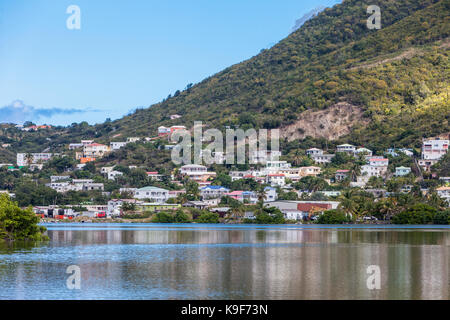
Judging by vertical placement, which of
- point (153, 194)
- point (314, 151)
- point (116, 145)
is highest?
point (116, 145)

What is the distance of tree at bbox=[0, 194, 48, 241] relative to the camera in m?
46.3

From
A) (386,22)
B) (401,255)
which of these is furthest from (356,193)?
(386,22)

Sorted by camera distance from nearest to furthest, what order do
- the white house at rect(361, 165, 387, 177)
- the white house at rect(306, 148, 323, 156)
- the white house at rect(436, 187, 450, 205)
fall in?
the white house at rect(436, 187, 450, 205), the white house at rect(361, 165, 387, 177), the white house at rect(306, 148, 323, 156)

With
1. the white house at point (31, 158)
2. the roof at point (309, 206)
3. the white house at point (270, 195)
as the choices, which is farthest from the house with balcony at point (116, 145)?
the roof at point (309, 206)

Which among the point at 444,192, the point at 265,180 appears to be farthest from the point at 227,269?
the point at 265,180

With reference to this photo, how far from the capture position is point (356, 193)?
92375 millimetres

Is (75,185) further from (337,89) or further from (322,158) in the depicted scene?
(337,89)

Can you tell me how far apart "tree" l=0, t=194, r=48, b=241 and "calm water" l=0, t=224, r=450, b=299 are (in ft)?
5.69

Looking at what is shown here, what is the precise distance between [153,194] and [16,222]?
57606 millimetres

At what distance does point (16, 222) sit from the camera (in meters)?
47.6

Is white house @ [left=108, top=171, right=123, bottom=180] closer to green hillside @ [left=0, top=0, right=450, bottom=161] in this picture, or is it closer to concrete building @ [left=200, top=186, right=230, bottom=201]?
concrete building @ [left=200, top=186, right=230, bottom=201]

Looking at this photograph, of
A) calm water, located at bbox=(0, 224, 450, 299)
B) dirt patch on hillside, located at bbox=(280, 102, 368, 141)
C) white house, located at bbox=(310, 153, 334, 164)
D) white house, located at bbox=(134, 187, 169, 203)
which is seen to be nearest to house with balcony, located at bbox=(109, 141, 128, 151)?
dirt patch on hillside, located at bbox=(280, 102, 368, 141)
